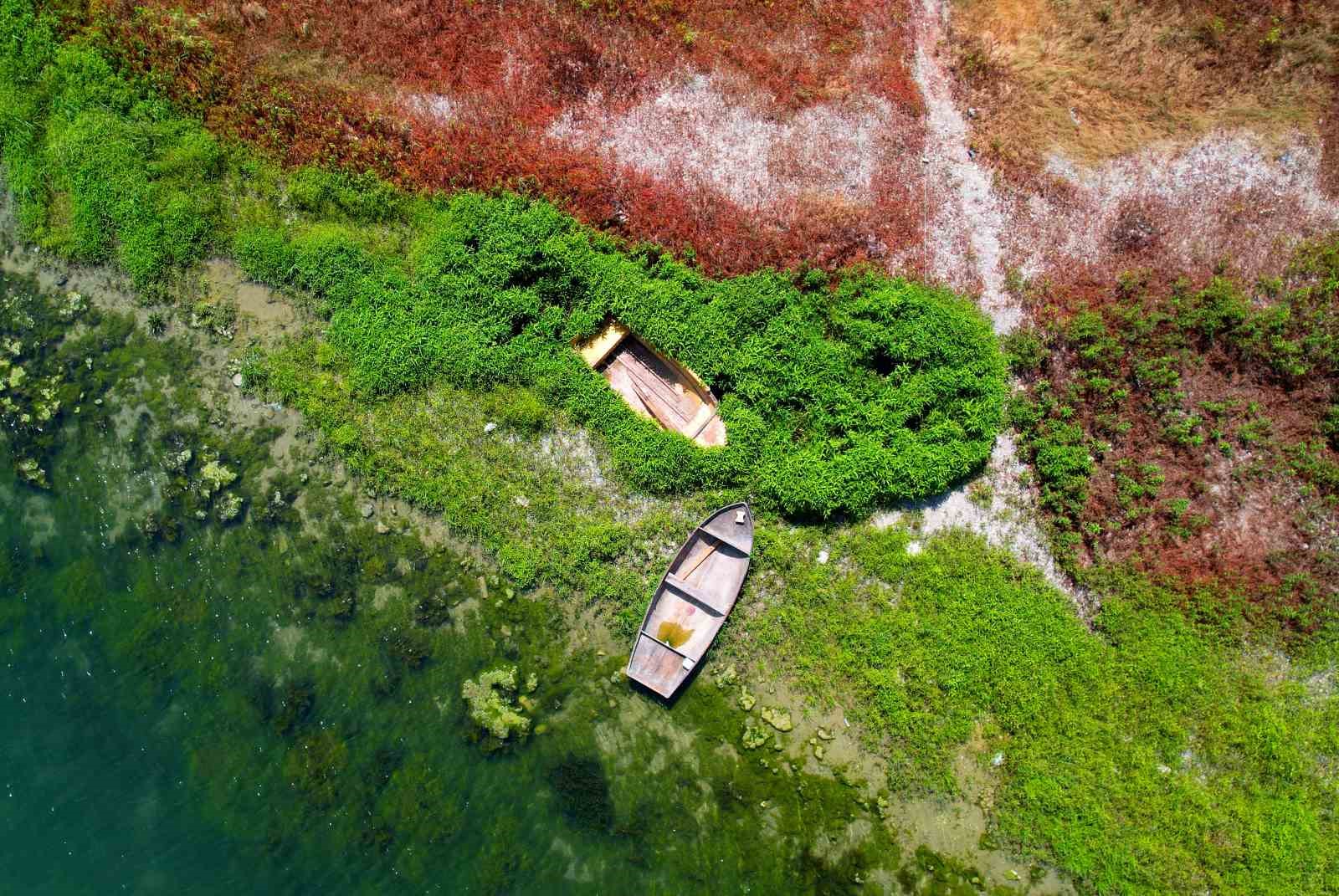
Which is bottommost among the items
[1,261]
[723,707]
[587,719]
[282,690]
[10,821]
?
[723,707]

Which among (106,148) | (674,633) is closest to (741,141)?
(674,633)

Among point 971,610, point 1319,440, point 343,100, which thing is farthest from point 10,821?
point 1319,440

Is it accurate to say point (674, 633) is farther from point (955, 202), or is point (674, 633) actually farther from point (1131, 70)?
point (1131, 70)

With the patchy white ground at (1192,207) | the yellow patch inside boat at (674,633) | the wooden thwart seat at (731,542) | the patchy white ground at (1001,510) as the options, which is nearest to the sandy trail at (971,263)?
the patchy white ground at (1001,510)

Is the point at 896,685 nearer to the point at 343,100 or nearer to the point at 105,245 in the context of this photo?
the point at 343,100

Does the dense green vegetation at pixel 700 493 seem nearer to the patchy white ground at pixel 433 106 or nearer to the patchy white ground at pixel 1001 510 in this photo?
the patchy white ground at pixel 1001 510
